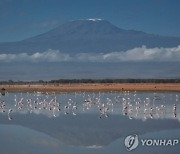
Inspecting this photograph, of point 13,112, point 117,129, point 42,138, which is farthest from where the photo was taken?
point 13,112

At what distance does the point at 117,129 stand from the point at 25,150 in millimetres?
3645

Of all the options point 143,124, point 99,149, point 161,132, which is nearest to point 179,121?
point 143,124

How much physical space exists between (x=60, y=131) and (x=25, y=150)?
276 centimetres

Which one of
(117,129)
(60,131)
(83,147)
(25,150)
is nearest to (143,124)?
(117,129)

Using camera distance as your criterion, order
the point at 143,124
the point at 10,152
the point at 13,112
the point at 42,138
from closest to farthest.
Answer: the point at 10,152
the point at 42,138
the point at 143,124
the point at 13,112

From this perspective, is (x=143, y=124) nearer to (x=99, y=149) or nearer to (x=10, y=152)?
(x=99, y=149)

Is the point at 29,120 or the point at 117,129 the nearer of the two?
the point at 117,129

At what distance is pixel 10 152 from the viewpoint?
11.1 m
